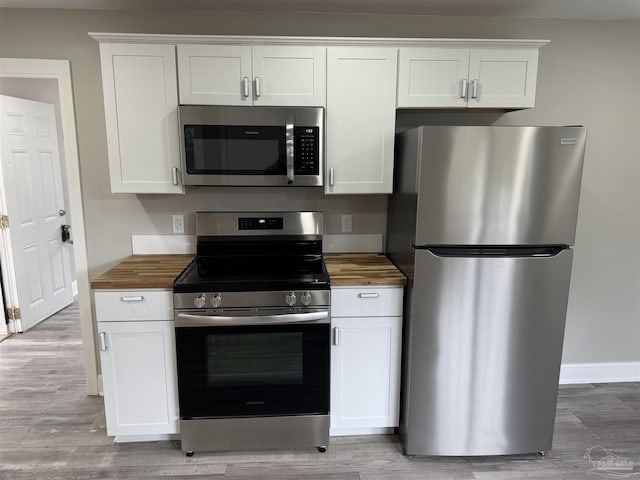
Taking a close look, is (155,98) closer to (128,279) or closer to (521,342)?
(128,279)

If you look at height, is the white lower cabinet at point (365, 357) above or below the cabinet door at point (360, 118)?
below

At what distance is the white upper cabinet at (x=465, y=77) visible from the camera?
2188mm

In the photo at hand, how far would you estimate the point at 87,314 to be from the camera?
2.65 meters

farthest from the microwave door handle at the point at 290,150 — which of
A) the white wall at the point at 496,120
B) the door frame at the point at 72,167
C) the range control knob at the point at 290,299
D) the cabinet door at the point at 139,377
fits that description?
the door frame at the point at 72,167

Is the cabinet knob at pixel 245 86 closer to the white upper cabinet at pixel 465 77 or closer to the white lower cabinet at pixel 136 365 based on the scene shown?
the white upper cabinet at pixel 465 77

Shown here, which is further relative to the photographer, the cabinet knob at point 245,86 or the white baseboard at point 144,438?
the white baseboard at point 144,438

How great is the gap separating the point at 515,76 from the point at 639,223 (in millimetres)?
1425

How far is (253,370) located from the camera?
81.9 inches

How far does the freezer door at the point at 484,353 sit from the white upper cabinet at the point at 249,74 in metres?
1.09

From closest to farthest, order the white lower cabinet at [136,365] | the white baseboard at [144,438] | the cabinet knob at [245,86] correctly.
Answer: the white lower cabinet at [136,365]
the cabinet knob at [245,86]
the white baseboard at [144,438]

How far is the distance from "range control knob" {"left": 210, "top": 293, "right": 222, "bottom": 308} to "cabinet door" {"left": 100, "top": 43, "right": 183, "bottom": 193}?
669 millimetres

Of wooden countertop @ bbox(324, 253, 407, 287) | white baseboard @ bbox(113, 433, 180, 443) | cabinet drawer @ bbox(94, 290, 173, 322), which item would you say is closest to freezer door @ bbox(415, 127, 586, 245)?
wooden countertop @ bbox(324, 253, 407, 287)

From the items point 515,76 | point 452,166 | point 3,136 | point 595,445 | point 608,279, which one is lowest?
point 595,445

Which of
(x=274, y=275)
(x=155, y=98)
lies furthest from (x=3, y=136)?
(x=274, y=275)
